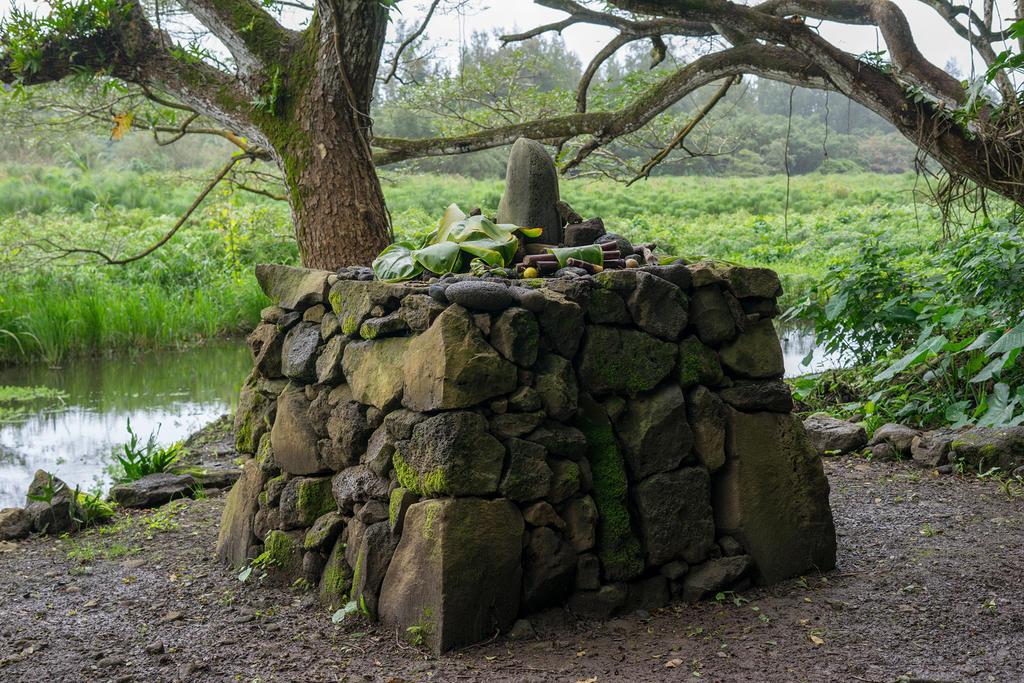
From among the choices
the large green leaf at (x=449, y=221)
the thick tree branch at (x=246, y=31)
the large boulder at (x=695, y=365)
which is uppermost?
the thick tree branch at (x=246, y=31)

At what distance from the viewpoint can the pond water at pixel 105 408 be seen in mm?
6121

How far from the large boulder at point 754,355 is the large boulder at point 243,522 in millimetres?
2065

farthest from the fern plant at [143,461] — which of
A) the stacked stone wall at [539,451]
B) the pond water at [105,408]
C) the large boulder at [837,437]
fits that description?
the large boulder at [837,437]

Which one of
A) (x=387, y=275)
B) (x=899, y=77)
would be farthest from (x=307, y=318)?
(x=899, y=77)

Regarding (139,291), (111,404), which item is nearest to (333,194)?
(111,404)

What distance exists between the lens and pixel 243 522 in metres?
3.66

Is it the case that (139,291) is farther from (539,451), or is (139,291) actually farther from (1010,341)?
(1010,341)

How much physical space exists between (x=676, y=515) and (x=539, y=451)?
621 millimetres

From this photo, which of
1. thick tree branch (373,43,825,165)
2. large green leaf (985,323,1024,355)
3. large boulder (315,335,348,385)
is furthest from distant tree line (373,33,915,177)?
large boulder (315,335,348,385)

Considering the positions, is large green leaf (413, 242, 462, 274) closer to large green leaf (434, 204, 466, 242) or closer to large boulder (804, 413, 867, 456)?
large green leaf (434, 204, 466, 242)

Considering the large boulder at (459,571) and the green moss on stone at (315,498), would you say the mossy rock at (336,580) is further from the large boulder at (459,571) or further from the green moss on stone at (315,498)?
the large boulder at (459,571)

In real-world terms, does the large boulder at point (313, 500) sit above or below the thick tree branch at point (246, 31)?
below

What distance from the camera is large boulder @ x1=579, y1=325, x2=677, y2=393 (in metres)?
2.98

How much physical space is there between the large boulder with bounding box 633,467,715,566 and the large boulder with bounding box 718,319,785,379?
0.44 meters
